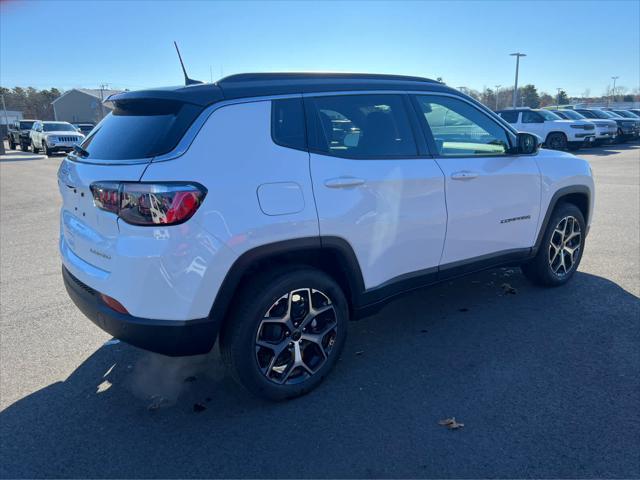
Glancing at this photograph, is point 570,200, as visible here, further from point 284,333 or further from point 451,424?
point 284,333

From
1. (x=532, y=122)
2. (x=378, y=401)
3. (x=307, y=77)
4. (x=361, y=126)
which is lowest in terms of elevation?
(x=378, y=401)

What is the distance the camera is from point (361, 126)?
10.9 ft

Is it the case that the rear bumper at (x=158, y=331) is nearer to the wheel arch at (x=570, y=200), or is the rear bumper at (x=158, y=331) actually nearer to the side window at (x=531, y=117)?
the wheel arch at (x=570, y=200)

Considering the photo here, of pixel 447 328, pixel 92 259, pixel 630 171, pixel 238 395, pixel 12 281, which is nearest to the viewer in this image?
pixel 92 259

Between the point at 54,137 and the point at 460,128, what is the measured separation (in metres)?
25.4

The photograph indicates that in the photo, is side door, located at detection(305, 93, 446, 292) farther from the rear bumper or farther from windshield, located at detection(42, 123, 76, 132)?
windshield, located at detection(42, 123, 76, 132)

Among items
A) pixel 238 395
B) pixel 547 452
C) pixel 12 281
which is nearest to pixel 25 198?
pixel 12 281

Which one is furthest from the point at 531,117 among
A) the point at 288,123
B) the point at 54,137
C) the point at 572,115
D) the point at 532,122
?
the point at 54,137

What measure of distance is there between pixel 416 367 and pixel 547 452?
1041mm

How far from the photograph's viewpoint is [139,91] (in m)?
2.97

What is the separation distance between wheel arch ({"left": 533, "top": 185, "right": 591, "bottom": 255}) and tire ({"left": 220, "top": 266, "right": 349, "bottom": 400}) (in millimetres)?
2347

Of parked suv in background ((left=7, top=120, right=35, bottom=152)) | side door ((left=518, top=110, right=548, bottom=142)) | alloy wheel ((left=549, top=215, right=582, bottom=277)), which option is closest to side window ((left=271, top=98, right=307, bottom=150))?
alloy wheel ((left=549, top=215, right=582, bottom=277))

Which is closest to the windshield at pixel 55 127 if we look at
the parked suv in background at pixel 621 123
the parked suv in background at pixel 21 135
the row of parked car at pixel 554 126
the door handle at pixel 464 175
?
the parked suv in background at pixel 21 135

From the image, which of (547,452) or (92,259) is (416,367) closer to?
(547,452)
